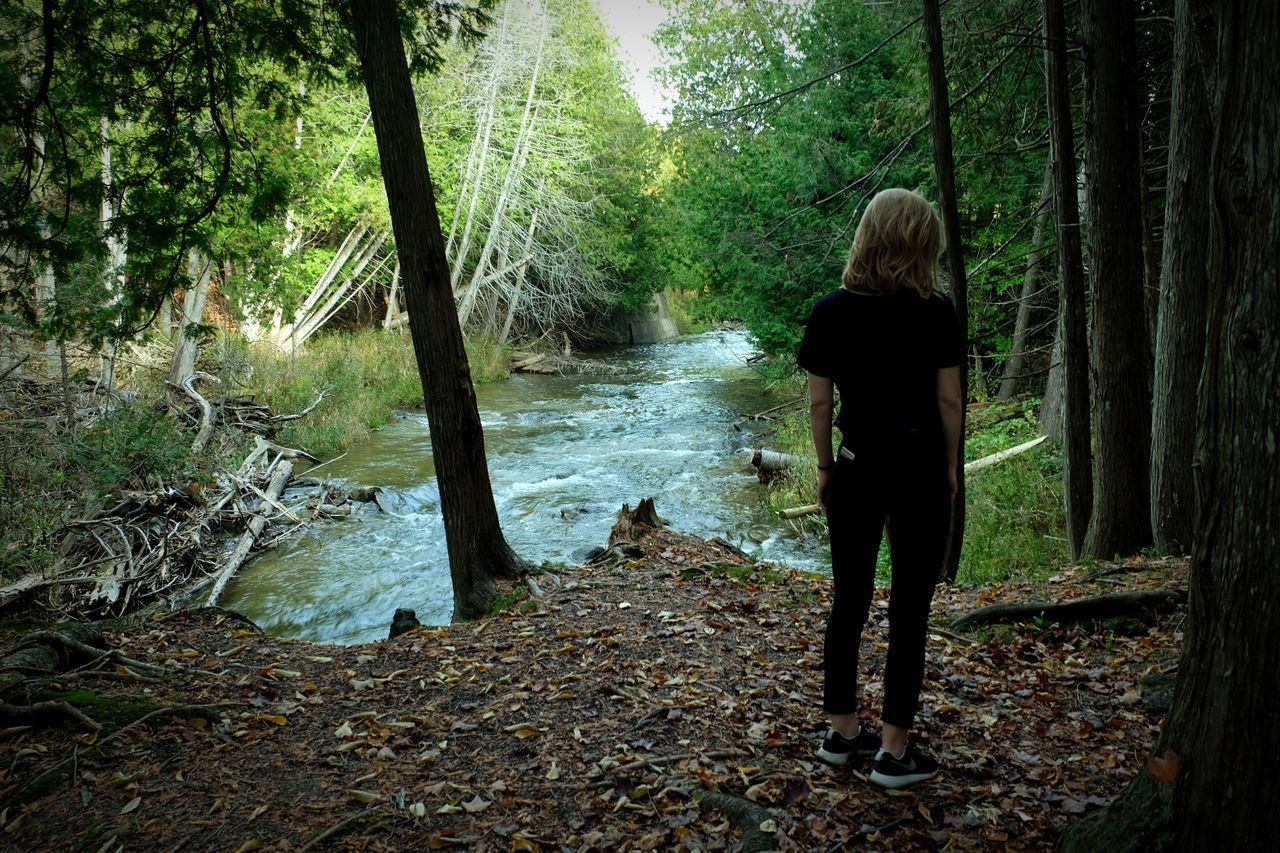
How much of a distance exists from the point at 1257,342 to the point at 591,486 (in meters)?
12.3

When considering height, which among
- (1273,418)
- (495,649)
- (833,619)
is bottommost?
(495,649)

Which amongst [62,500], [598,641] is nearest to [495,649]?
[598,641]

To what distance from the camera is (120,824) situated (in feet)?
10.1

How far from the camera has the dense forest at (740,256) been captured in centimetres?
211

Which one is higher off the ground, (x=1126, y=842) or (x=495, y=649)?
(x=1126, y=842)

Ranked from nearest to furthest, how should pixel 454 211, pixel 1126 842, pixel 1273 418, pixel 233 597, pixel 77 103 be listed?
pixel 1273 418, pixel 1126 842, pixel 77 103, pixel 233 597, pixel 454 211

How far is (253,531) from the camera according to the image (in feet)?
34.8

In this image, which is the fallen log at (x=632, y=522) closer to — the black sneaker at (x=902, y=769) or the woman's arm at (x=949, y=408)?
the black sneaker at (x=902, y=769)

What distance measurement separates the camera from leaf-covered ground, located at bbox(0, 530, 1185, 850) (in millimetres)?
3051

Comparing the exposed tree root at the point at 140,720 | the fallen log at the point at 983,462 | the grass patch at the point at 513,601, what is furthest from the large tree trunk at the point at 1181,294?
the exposed tree root at the point at 140,720

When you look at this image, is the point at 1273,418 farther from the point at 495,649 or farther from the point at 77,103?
the point at 77,103

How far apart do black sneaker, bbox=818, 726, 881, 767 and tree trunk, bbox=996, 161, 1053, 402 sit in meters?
7.19

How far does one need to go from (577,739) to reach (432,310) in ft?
11.2

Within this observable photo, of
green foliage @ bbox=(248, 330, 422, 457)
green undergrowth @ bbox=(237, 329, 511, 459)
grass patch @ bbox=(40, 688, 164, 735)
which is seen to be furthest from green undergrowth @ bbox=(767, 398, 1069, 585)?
green undergrowth @ bbox=(237, 329, 511, 459)
